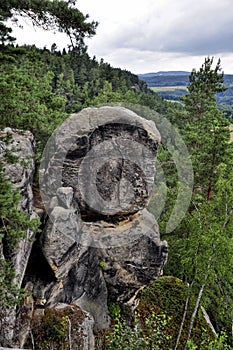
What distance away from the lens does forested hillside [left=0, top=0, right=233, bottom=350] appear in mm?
6863

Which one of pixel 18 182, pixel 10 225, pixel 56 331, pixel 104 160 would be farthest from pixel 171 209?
pixel 10 225

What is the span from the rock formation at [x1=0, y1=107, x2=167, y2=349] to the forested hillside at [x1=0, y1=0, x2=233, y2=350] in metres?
1.12

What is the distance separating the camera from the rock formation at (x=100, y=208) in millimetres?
10516

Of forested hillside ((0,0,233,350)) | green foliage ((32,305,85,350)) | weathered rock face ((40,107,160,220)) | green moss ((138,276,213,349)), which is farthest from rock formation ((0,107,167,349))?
green moss ((138,276,213,349))

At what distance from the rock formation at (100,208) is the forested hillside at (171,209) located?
112 cm

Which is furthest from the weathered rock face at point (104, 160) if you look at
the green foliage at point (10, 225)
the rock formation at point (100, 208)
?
the green foliage at point (10, 225)

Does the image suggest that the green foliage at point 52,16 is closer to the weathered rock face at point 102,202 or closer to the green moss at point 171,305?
the weathered rock face at point 102,202

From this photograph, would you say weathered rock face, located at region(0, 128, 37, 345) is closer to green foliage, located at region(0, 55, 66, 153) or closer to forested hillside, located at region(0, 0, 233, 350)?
forested hillside, located at region(0, 0, 233, 350)

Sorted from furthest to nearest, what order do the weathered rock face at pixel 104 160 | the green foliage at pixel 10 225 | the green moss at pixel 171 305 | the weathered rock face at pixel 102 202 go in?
the green moss at pixel 171 305, the weathered rock face at pixel 104 160, the weathered rock face at pixel 102 202, the green foliage at pixel 10 225

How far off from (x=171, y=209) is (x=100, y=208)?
6466 millimetres

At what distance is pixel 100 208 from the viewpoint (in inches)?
463

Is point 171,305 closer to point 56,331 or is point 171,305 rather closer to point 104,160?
point 56,331

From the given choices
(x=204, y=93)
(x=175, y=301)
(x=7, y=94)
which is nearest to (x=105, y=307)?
(x=175, y=301)

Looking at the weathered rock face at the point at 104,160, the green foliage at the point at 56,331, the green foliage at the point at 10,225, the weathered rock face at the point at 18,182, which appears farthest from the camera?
the weathered rock face at the point at 104,160
